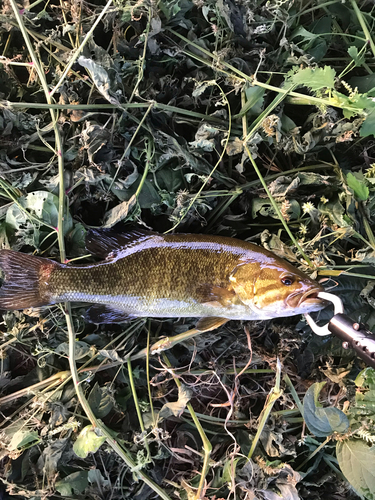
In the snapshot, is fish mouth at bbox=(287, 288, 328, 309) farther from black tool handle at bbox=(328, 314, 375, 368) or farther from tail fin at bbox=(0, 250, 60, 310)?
tail fin at bbox=(0, 250, 60, 310)

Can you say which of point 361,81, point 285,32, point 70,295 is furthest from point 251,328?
point 285,32

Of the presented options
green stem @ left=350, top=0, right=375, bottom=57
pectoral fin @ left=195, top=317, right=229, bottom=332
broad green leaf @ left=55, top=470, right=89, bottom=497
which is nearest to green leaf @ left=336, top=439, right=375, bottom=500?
pectoral fin @ left=195, top=317, right=229, bottom=332

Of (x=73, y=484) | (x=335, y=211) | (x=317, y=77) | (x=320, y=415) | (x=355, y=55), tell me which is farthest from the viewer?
(x=73, y=484)

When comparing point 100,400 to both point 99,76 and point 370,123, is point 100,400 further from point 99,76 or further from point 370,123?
point 370,123

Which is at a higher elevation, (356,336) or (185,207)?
(185,207)

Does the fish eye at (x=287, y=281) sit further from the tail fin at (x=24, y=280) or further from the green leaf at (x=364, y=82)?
the tail fin at (x=24, y=280)

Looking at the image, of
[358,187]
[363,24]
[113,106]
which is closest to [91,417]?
[113,106]

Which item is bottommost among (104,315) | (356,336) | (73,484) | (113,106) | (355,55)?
(73,484)
